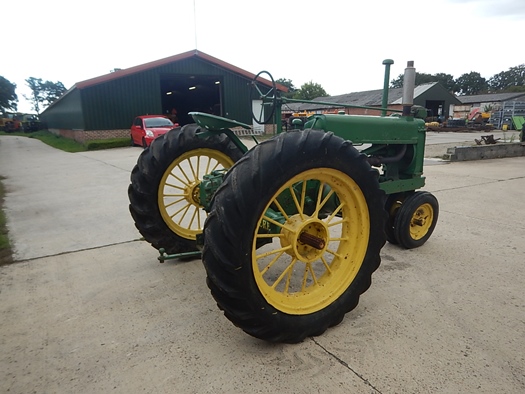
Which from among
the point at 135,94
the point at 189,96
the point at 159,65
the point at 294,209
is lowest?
the point at 294,209

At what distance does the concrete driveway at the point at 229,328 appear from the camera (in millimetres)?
1871

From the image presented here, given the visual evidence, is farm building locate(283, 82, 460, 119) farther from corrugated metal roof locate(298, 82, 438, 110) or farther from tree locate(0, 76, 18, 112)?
tree locate(0, 76, 18, 112)

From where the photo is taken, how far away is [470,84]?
82.8 metres

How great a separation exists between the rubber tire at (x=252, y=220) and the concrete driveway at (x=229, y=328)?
0.69 feet

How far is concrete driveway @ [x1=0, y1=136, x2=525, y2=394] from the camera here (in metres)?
1.87

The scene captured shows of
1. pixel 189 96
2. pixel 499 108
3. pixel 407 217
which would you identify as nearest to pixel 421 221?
pixel 407 217

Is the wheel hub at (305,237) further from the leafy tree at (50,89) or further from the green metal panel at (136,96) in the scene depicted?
the leafy tree at (50,89)

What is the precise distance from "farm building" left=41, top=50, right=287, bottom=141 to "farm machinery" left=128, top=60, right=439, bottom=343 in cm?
1491

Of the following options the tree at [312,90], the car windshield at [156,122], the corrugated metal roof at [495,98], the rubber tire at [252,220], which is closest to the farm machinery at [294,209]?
the rubber tire at [252,220]

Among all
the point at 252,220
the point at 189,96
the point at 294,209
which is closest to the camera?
the point at 252,220

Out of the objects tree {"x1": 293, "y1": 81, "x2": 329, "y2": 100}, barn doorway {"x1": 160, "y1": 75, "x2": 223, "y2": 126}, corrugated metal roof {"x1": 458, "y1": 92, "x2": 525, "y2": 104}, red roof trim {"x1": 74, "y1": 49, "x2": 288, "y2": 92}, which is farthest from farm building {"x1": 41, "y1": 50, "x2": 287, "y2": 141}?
tree {"x1": 293, "y1": 81, "x2": 329, "y2": 100}

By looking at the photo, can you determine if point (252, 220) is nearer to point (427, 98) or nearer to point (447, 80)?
point (427, 98)

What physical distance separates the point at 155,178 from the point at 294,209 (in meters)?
1.21

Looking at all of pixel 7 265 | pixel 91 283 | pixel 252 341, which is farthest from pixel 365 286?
pixel 7 265
